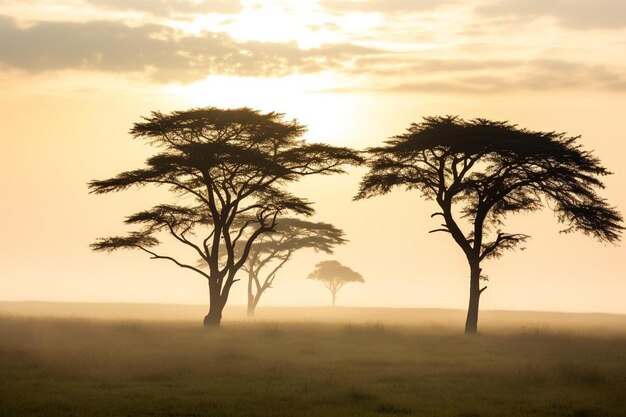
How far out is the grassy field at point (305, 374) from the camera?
62.7 ft

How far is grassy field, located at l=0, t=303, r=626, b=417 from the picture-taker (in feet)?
62.7

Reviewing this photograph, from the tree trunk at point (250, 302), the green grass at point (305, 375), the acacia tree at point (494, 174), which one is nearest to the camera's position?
the green grass at point (305, 375)

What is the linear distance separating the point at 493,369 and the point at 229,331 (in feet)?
62.1

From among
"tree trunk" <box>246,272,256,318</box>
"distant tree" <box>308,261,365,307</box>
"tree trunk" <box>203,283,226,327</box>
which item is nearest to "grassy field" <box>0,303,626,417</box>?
"tree trunk" <box>203,283,226,327</box>

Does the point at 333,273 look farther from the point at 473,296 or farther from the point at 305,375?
the point at 305,375

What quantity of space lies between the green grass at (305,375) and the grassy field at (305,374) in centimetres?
4

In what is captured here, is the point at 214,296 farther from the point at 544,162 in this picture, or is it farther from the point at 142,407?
the point at 142,407

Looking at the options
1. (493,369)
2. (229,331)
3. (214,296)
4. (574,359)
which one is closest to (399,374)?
(493,369)

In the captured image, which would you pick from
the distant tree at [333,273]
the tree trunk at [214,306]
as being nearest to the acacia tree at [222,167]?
the tree trunk at [214,306]

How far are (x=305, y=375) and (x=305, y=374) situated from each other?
267 millimetres

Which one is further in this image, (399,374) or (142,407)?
(399,374)

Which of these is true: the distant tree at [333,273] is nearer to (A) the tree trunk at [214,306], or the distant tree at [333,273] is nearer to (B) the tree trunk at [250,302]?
(B) the tree trunk at [250,302]

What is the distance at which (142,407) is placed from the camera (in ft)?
61.0

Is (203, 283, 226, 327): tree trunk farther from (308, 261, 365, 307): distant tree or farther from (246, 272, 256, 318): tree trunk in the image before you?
(308, 261, 365, 307): distant tree
